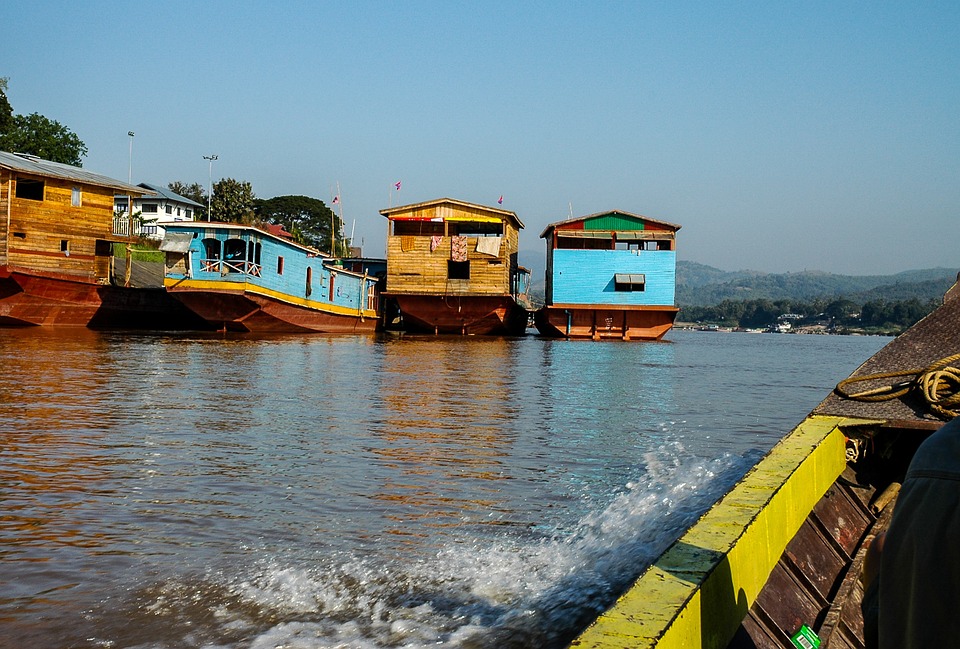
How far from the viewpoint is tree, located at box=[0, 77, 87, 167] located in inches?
1694

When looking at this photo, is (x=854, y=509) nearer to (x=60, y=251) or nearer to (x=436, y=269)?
(x=436, y=269)

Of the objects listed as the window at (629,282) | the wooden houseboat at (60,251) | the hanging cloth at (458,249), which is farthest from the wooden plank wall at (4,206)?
the window at (629,282)

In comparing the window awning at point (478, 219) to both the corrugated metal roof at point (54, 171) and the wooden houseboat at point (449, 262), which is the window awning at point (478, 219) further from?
the corrugated metal roof at point (54, 171)

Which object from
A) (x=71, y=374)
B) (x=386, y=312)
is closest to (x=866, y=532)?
(x=71, y=374)

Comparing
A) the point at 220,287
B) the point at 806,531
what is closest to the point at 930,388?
the point at 806,531

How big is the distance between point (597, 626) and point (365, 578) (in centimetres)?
194

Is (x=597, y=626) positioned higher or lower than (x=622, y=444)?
higher

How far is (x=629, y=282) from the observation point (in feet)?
91.6

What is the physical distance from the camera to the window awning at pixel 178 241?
23.3 metres

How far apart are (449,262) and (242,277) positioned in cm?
770

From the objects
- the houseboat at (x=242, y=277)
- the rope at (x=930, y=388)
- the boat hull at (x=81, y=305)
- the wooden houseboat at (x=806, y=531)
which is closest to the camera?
the wooden houseboat at (x=806, y=531)

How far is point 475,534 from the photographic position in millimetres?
4152

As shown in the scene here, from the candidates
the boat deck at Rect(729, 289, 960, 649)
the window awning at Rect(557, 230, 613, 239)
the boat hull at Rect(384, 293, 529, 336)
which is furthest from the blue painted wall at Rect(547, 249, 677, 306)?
the boat deck at Rect(729, 289, 960, 649)

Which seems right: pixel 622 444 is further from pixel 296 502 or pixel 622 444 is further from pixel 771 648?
pixel 771 648
